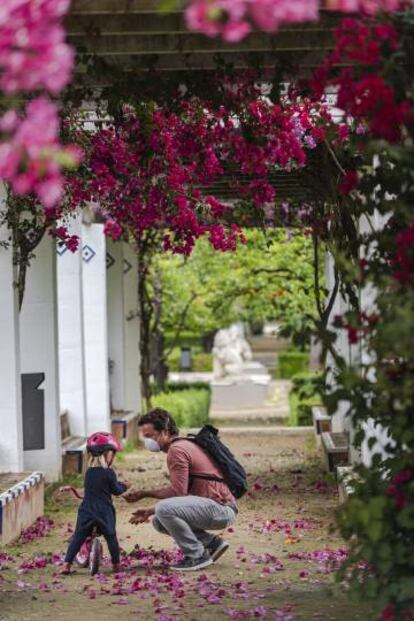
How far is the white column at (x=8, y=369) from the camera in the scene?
Result: 11.8 metres

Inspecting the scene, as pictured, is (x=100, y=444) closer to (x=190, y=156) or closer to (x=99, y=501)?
(x=99, y=501)

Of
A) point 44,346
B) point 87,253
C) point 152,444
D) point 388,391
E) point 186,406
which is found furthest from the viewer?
point 186,406

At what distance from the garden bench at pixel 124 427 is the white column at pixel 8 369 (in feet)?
24.2

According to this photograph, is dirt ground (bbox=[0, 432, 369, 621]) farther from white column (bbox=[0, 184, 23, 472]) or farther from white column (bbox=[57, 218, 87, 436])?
white column (bbox=[57, 218, 87, 436])

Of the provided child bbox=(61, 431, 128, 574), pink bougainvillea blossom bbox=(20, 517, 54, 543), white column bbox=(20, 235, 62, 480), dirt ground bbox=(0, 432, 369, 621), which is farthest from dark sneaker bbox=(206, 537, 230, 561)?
white column bbox=(20, 235, 62, 480)

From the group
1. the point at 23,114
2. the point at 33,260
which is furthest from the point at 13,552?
the point at 33,260

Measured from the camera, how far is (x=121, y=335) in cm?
2138

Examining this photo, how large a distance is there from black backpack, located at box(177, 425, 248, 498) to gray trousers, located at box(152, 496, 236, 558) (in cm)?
15

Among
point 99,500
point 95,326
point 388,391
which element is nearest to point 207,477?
point 99,500

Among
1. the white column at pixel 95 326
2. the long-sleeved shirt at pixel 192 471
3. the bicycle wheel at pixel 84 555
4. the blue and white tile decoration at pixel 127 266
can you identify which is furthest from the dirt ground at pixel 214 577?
the blue and white tile decoration at pixel 127 266

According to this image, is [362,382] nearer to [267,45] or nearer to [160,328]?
[267,45]

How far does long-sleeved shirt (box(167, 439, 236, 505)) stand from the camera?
882 cm

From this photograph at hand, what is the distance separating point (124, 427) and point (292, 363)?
811 inches

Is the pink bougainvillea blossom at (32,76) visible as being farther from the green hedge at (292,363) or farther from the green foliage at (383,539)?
the green hedge at (292,363)
